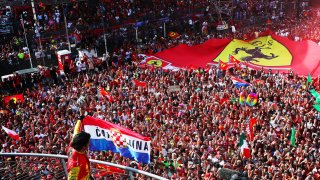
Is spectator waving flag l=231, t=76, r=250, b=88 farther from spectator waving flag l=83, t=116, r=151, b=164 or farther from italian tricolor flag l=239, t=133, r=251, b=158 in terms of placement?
spectator waving flag l=83, t=116, r=151, b=164

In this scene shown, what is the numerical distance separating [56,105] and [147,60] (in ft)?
30.9

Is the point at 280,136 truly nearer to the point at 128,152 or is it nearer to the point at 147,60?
the point at 128,152

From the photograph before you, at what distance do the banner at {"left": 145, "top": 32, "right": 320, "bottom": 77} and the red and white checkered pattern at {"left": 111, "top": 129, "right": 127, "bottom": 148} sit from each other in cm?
1388

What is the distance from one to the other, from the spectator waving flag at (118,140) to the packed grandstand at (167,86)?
53 mm

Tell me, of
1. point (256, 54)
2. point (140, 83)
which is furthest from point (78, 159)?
point (256, 54)

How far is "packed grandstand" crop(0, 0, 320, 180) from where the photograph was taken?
12969mm

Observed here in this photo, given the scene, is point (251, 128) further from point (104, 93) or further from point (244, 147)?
point (104, 93)

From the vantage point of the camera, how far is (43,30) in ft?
93.8

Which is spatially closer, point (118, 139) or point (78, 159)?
point (78, 159)

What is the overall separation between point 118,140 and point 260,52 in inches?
651

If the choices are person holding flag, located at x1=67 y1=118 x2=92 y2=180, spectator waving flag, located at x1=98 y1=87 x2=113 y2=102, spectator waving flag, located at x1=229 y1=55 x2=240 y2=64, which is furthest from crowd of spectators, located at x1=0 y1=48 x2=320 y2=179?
person holding flag, located at x1=67 y1=118 x2=92 y2=180

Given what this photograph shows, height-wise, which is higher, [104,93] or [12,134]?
[12,134]

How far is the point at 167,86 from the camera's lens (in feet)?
65.4

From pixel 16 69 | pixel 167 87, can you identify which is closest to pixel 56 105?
pixel 167 87
